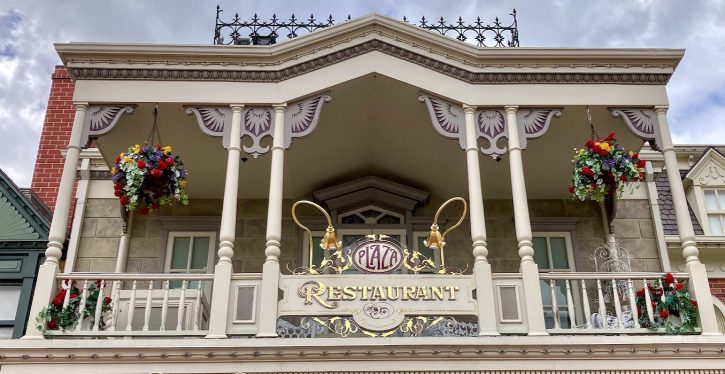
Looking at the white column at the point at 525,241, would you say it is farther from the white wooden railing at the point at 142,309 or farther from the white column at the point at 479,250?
the white wooden railing at the point at 142,309

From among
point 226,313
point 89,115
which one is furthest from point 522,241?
point 89,115

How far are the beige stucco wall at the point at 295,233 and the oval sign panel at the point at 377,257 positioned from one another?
2996mm

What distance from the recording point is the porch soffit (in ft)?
34.3

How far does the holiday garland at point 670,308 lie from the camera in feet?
30.1

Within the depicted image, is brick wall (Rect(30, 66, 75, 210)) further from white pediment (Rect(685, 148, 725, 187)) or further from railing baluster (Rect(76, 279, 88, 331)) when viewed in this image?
white pediment (Rect(685, 148, 725, 187))

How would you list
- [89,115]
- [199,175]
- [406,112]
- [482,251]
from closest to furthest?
[482,251] < [89,115] < [406,112] < [199,175]

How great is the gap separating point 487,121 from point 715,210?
24.6ft

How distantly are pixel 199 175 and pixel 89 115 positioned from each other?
2.57m

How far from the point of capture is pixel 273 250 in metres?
9.35

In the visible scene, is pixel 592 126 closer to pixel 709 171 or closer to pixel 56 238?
pixel 709 171

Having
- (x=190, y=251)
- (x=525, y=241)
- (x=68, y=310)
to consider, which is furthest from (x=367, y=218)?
(x=68, y=310)

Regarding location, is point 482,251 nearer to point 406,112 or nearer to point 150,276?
point 406,112

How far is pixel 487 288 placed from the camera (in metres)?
9.26

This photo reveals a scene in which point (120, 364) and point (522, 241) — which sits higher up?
point (522, 241)
